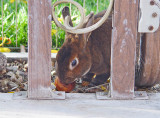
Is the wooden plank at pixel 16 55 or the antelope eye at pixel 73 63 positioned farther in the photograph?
the wooden plank at pixel 16 55

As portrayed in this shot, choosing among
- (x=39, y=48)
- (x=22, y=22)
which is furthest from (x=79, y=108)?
(x=22, y=22)

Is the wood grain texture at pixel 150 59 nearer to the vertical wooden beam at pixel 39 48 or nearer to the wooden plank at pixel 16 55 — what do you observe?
the vertical wooden beam at pixel 39 48

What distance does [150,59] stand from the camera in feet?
8.23

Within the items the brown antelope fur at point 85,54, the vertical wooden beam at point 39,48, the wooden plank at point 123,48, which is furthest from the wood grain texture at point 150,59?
the vertical wooden beam at point 39,48

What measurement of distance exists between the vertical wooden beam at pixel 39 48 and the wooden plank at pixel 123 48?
0.41 metres

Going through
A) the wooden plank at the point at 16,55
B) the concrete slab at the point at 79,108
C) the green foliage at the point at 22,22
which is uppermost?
the green foliage at the point at 22,22

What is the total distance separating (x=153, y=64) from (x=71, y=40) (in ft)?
1.95

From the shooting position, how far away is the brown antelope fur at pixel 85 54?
103 inches

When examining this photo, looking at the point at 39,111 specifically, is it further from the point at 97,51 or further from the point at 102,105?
the point at 97,51

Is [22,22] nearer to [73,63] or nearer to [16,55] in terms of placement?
[16,55]

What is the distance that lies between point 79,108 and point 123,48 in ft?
1.51

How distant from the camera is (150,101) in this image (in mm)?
2350

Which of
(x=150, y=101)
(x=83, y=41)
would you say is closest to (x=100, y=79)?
(x=83, y=41)

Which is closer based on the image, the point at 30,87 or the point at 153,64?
the point at 30,87
